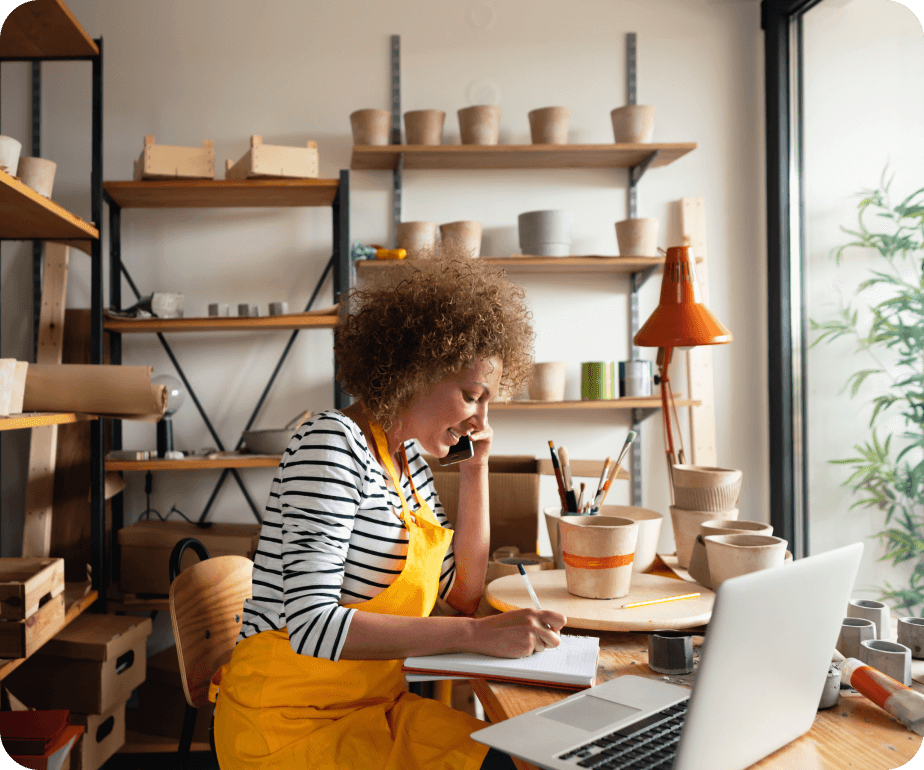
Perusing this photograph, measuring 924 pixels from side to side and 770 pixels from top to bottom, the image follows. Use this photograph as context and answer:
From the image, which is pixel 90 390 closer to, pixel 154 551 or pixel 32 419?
pixel 32 419

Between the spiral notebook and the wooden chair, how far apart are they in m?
0.55

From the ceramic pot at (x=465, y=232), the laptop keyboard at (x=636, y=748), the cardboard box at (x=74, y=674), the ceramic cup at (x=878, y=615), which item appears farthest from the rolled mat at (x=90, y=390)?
the ceramic cup at (x=878, y=615)

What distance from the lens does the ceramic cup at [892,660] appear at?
3.23ft

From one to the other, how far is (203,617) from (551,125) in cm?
216

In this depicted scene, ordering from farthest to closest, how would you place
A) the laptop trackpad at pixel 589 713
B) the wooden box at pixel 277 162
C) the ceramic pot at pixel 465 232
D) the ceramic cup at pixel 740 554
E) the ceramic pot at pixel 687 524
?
the ceramic pot at pixel 465 232
the wooden box at pixel 277 162
the ceramic pot at pixel 687 524
the ceramic cup at pixel 740 554
the laptop trackpad at pixel 589 713

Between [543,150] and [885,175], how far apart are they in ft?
3.87

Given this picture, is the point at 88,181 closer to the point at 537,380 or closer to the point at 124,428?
the point at 124,428

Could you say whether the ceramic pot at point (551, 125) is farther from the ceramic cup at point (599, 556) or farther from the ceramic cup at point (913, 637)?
the ceramic cup at point (913, 637)

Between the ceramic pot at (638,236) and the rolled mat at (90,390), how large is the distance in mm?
1765

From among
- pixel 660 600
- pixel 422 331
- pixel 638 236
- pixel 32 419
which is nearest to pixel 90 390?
pixel 32 419

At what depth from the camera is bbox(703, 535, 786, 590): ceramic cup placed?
121 centimetres

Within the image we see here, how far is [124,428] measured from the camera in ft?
9.59

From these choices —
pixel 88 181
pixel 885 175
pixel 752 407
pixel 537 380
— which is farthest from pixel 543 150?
pixel 88 181

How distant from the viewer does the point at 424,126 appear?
9.10ft
